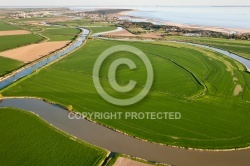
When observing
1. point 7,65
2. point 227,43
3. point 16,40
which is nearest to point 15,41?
point 16,40

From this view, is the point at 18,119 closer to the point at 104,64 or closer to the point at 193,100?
the point at 193,100

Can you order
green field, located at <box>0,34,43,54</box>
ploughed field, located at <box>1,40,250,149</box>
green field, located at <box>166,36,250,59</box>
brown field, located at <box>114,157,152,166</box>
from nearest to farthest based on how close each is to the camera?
1. brown field, located at <box>114,157,152,166</box>
2. ploughed field, located at <box>1,40,250,149</box>
3. green field, located at <box>166,36,250,59</box>
4. green field, located at <box>0,34,43,54</box>

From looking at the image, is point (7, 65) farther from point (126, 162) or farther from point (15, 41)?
point (126, 162)

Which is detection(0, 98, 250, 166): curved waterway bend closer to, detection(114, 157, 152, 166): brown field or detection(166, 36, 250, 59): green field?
detection(114, 157, 152, 166): brown field

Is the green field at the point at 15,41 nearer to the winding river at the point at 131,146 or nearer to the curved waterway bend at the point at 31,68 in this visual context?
the curved waterway bend at the point at 31,68

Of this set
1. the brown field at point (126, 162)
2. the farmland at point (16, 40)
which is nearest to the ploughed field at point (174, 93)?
the brown field at point (126, 162)

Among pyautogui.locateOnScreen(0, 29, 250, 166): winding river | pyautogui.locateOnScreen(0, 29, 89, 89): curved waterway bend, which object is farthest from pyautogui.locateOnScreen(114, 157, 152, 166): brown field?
pyautogui.locateOnScreen(0, 29, 89, 89): curved waterway bend
